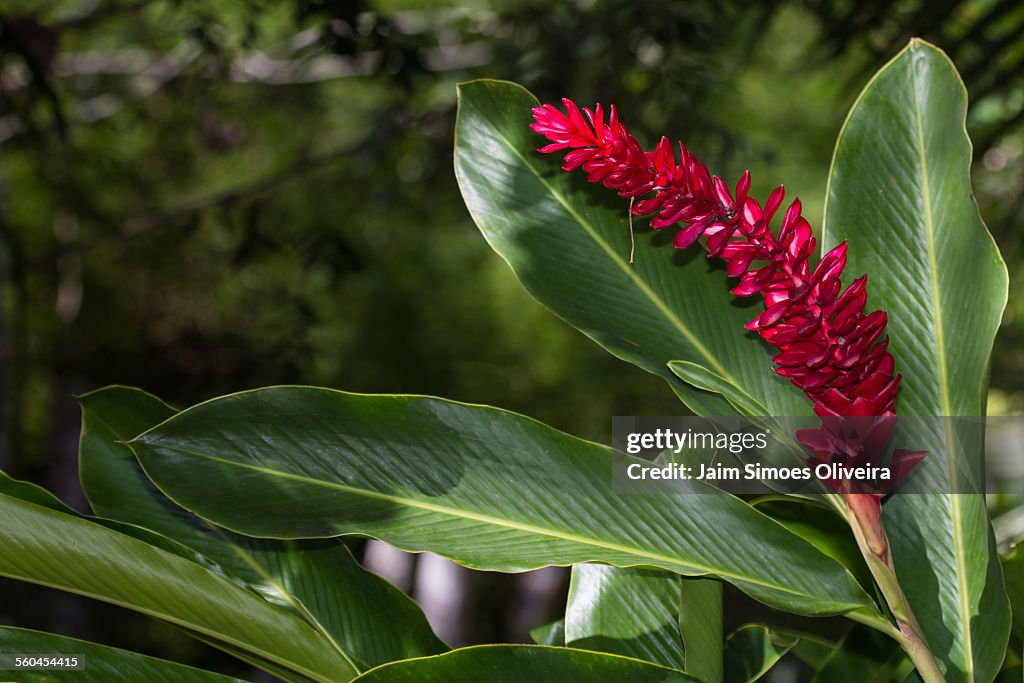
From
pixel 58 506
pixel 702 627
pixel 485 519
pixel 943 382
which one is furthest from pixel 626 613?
pixel 58 506

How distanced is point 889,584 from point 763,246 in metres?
0.23

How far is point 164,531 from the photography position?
2.45ft

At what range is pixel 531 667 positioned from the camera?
0.56 m

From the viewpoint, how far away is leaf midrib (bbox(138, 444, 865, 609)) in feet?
1.93

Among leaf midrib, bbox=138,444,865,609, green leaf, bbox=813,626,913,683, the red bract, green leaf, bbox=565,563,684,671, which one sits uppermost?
the red bract

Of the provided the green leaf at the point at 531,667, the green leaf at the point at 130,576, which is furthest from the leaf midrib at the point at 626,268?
the green leaf at the point at 130,576

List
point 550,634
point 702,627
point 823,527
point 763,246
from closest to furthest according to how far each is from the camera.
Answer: point 763,246, point 702,627, point 823,527, point 550,634

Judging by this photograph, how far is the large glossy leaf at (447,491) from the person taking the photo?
59 centimetres

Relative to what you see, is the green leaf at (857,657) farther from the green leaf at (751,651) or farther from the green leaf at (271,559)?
the green leaf at (271,559)

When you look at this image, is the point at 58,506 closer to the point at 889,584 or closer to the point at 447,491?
the point at 447,491

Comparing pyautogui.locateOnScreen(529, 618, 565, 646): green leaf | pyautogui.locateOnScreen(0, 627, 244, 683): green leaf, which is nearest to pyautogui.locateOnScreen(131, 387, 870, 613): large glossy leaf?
pyautogui.locateOnScreen(0, 627, 244, 683): green leaf

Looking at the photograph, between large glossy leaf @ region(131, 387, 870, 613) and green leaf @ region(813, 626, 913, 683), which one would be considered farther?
green leaf @ region(813, 626, 913, 683)

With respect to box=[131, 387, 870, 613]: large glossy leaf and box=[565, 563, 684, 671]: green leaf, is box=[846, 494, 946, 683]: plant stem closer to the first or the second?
box=[131, 387, 870, 613]: large glossy leaf

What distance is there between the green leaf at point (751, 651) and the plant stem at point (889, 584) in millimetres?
173
